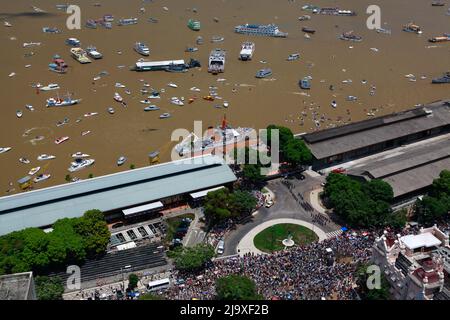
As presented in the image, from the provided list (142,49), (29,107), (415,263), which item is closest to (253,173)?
(415,263)

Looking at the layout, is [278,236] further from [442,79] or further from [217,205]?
[442,79]

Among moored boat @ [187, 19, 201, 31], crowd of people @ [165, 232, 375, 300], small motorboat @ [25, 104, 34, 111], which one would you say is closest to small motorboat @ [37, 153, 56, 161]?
small motorboat @ [25, 104, 34, 111]

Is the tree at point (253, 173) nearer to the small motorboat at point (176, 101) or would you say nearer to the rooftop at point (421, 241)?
the rooftop at point (421, 241)

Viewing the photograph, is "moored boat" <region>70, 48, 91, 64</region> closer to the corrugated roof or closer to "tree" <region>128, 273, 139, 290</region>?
the corrugated roof

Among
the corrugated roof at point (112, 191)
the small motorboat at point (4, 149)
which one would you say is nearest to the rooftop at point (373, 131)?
the corrugated roof at point (112, 191)

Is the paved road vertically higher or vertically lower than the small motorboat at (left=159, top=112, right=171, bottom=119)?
lower

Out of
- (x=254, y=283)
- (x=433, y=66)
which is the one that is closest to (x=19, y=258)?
(x=254, y=283)
